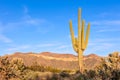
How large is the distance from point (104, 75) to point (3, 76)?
6.11 m

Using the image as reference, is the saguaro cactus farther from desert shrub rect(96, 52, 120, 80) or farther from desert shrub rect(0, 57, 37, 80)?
desert shrub rect(0, 57, 37, 80)

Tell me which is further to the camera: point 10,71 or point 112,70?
point 10,71

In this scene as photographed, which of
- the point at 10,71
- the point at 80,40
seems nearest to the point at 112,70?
the point at 10,71

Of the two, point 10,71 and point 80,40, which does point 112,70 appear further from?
point 80,40

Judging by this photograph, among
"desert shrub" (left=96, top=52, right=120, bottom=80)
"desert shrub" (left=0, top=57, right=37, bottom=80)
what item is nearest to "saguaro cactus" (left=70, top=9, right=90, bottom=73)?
"desert shrub" (left=96, top=52, right=120, bottom=80)

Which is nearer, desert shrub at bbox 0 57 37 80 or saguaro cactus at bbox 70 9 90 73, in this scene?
desert shrub at bbox 0 57 37 80

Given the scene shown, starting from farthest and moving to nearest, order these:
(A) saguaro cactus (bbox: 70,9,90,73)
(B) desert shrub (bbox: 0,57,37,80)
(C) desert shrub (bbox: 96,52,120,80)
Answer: (A) saguaro cactus (bbox: 70,9,90,73), (B) desert shrub (bbox: 0,57,37,80), (C) desert shrub (bbox: 96,52,120,80)

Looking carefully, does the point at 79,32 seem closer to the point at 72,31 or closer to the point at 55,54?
the point at 72,31

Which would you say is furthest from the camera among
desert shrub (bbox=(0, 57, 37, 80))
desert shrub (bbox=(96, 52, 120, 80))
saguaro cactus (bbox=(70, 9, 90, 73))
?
saguaro cactus (bbox=(70, 9, 90, 73))

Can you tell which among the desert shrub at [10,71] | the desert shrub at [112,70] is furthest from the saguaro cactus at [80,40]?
the desert shrub at [10,71]

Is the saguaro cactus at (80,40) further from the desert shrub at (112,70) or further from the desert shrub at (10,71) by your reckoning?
the desert shrub at (10,71)

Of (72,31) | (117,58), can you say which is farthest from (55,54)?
(117,58)

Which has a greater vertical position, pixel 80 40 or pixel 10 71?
pixel 80 40

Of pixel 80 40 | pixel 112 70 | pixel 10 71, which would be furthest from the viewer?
pixel 80 40
